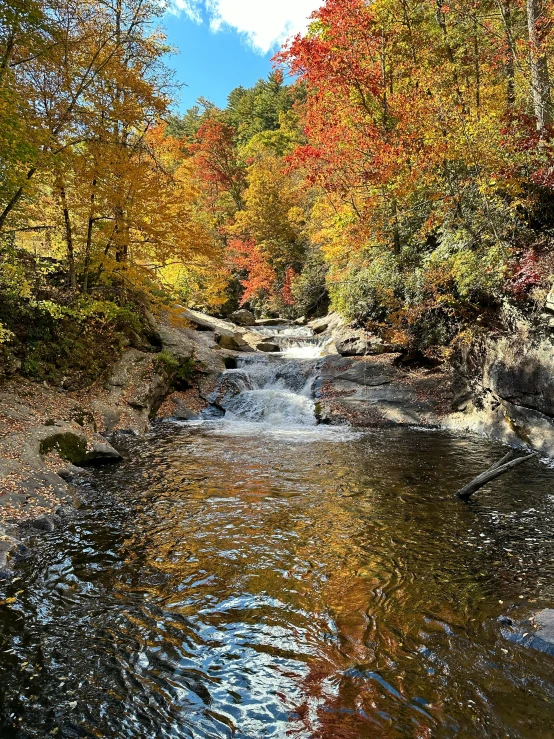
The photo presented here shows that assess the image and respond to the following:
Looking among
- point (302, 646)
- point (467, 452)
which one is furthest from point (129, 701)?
point (467, 452)

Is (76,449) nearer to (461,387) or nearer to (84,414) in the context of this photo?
(84,414)

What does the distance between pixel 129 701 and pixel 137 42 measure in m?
16.0

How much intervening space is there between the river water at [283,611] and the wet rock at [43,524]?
0.14 m

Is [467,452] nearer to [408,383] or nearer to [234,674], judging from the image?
[408,383]

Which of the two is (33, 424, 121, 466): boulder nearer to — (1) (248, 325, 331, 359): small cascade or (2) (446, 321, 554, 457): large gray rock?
(2) (446, 321, 554, 457): large gray rock

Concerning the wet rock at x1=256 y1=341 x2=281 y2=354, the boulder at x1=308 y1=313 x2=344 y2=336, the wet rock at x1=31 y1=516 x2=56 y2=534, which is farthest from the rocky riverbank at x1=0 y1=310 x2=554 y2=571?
the wet rock at x1=256 y1=341 x2=281 y2=354

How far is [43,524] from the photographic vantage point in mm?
6164

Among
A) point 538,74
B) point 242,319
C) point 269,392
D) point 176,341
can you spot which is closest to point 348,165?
point 538,74

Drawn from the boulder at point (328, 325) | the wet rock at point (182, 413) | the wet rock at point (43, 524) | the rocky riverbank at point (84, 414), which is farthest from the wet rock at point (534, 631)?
the boulder at point (328, 325)

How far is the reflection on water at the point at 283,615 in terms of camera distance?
3.17m

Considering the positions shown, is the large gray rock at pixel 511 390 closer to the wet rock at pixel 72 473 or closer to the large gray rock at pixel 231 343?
the wet rock at pixel 72 473

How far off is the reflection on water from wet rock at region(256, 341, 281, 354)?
14.2 metres

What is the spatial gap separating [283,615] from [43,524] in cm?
382

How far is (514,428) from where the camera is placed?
36.7ft
